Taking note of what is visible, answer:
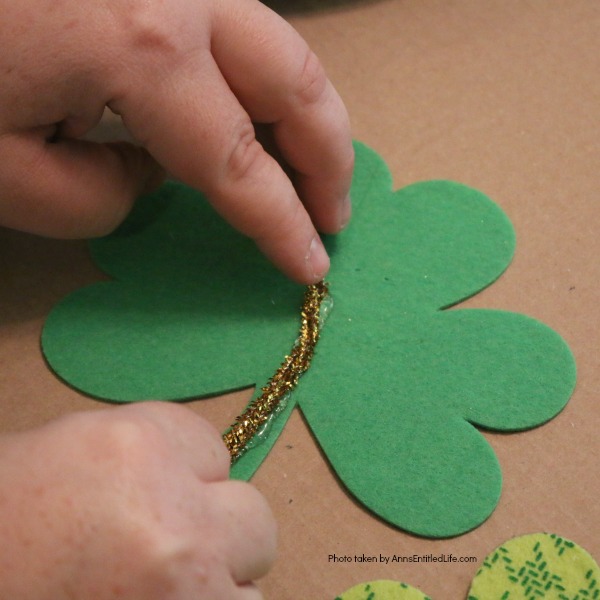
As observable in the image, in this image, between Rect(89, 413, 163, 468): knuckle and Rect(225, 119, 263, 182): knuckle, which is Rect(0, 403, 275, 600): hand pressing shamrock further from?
Rect(225, 119, 263, 182): knuckle

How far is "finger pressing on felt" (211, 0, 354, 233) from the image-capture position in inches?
25.6

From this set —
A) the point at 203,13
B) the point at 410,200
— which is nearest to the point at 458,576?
the point at 410,200

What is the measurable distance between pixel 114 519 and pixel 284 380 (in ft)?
0.94

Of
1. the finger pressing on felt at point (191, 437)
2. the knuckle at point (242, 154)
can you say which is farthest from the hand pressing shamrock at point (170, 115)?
the finger pressing on felt at point (191, 437)

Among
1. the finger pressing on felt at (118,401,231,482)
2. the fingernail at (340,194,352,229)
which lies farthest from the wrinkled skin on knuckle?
the finger pressing on felt at (118,401,231,482)

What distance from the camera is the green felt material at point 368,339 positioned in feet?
2.07

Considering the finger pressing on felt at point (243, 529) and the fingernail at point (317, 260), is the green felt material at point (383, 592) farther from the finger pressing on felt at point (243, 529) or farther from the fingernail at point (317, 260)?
the fingernail at point (317, 260)

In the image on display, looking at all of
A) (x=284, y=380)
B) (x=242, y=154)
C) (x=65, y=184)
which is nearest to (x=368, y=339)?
(x=284, y=380)

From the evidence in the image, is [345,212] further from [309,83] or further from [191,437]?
[191,437]

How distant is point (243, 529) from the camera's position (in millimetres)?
460

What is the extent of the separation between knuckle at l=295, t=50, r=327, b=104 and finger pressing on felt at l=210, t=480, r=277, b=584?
1.20ft

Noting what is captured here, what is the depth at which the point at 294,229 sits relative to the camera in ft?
2.27

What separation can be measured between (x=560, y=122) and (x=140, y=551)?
0.69m

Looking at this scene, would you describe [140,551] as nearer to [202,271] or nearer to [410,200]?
[202,271]
